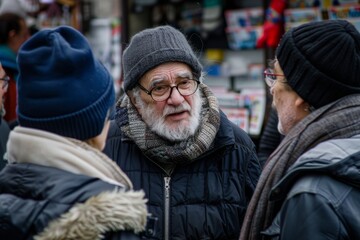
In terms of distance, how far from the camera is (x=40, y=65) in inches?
60.1

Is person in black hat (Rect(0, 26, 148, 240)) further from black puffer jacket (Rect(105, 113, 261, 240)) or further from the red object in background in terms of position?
the red object in background

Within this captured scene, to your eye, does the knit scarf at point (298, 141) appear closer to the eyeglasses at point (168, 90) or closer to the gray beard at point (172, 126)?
the gray beard at point (172, 126)

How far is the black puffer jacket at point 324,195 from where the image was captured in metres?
1.61

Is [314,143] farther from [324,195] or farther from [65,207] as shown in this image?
[65,207]

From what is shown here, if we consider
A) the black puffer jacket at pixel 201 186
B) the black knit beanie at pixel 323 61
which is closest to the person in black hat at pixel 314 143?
the black knit beanie at pixel 323 61

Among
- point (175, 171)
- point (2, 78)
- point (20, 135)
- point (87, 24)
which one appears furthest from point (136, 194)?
point (87, 24)

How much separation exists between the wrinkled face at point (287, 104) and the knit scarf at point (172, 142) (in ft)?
1.28

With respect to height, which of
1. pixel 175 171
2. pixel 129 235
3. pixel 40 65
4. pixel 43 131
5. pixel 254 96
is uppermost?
pixel 40 65

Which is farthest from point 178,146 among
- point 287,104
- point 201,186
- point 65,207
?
point 65,207

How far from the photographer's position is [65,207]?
143cm

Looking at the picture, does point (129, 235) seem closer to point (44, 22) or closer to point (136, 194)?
point (136, 194)

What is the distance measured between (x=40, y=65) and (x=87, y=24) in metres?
5.10

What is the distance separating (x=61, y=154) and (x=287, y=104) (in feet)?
2.98

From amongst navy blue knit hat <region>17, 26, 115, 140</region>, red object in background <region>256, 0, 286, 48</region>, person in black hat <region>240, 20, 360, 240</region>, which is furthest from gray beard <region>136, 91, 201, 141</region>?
red object in background <region>256, 0, 286, 48</region>
